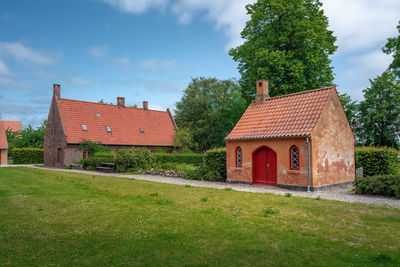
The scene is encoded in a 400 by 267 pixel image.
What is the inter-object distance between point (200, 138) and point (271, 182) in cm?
2862

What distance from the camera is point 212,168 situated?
21297 millimetres

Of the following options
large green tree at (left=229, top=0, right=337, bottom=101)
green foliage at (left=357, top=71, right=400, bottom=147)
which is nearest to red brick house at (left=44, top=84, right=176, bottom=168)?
large green tree at (left=229, top=0, right=337, bottom=101)

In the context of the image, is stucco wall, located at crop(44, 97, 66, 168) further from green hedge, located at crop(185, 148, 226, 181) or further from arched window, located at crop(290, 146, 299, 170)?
arched window, located at crop(290, 146, 299, 170)

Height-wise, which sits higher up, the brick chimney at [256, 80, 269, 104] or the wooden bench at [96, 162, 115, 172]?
the brick chimney at [256, 80, 269, 104]

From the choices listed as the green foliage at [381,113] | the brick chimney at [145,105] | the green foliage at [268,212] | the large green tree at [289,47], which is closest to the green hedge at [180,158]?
the large green tree at [289,47]

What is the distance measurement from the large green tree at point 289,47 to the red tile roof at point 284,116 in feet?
24.3

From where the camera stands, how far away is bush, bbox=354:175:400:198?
12.9 m

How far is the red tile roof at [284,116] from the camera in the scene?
1660cm

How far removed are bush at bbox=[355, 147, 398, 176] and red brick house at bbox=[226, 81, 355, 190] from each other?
1179 mm

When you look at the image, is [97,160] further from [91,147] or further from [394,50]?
[394,50]

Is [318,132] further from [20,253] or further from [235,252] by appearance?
[20,253]

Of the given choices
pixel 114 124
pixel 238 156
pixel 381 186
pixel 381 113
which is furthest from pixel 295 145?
pixel 114 124

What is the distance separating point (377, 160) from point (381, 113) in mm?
18012

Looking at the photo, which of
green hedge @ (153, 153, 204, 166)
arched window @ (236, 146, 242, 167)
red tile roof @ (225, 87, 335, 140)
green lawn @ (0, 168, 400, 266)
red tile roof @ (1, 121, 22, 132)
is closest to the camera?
green lawn @ (0, 168, 400, 266)
